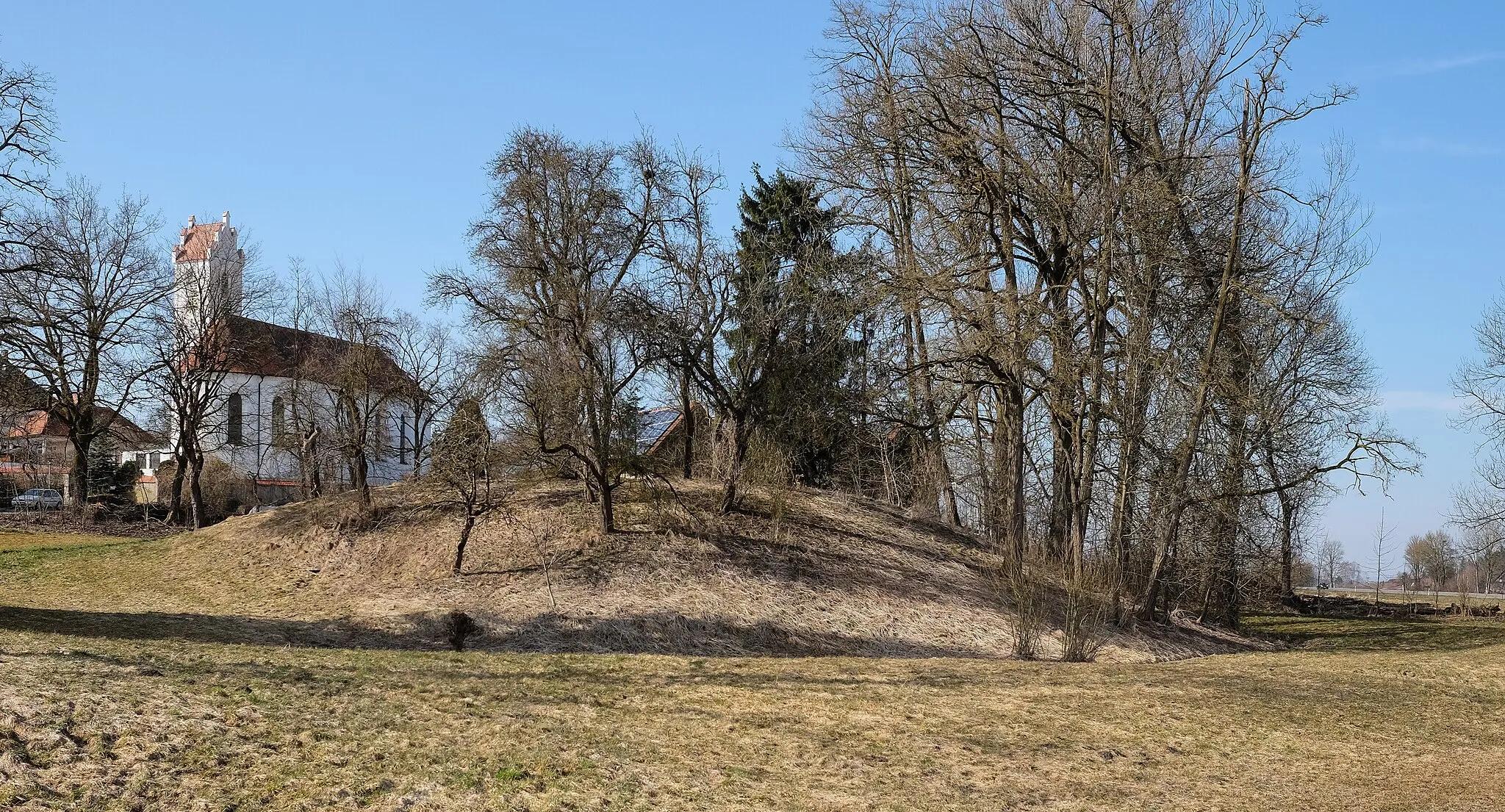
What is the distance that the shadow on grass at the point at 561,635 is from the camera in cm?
1583

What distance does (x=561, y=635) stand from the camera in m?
16.6

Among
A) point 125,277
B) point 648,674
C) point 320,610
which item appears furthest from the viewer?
→ point 125,277

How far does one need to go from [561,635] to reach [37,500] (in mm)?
31065

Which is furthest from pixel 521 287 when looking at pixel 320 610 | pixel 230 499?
pixel 230 499

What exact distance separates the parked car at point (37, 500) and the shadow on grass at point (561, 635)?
24.3 meters

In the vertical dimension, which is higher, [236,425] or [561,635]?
[236,425]

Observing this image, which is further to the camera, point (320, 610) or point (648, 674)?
point (320, 610)

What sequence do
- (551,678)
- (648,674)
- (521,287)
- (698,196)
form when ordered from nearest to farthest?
1. (551,678)
2. (648,674)
3. (521,287)
4. (698,196)

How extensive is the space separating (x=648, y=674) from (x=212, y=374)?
27.0 m

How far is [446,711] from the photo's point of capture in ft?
28.1

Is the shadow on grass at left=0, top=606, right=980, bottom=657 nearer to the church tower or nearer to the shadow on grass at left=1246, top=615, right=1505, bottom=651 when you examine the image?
the shadow on grass at left=1246, top=615, right=1505, bottom=651

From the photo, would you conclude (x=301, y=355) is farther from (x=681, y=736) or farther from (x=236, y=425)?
(x=681, y=736)

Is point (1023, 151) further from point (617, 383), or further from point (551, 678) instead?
point (551, 678)

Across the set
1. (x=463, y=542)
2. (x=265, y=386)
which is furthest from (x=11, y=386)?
(x=265, y=386)
